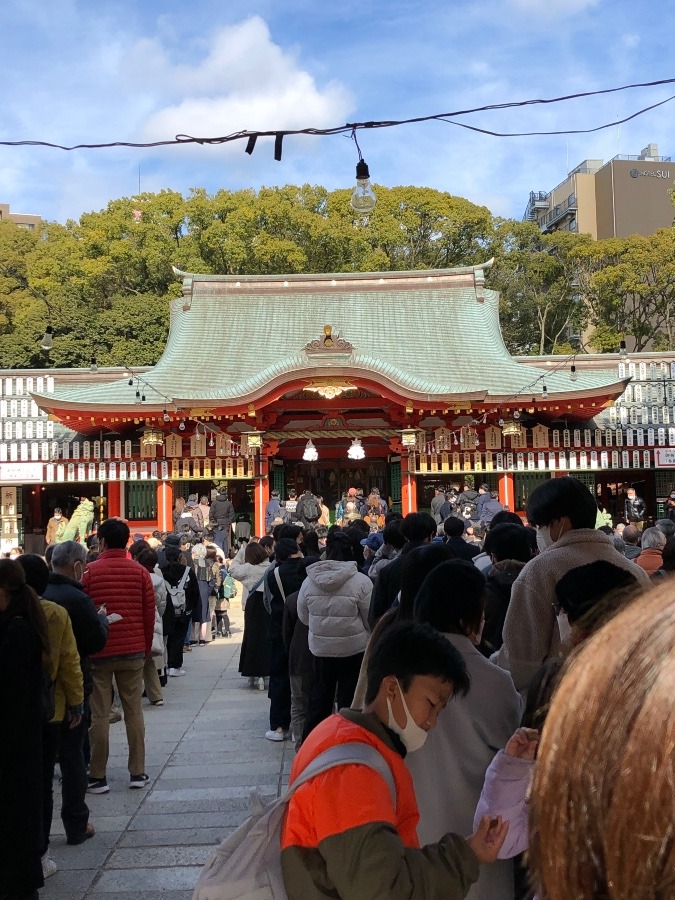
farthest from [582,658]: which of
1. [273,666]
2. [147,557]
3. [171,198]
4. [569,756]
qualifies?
[171,198]

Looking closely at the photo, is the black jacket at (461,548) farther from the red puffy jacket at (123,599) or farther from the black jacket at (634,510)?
the black jacket at (634,510)

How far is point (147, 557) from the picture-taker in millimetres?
8305

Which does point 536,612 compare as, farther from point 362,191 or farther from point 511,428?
point 511,428

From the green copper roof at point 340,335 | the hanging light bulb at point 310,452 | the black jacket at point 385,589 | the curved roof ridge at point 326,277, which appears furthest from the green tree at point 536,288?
the black jacket at point 385,589

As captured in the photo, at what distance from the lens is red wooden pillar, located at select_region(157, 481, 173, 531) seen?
21203 mm

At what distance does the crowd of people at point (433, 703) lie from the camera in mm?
993

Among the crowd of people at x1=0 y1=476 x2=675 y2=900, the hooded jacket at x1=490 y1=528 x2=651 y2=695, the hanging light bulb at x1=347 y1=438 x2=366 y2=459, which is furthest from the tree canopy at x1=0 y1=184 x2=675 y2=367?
the hooded jacket at x1=490 y1=528 x2=651 y2=695

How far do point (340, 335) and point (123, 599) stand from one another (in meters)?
18.4

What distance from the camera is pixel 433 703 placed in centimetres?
231

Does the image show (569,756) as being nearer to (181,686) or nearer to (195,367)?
(181,686)

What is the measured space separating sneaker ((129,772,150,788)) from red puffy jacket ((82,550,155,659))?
A: 0.79 metres

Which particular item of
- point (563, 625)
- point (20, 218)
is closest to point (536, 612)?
point (563, 625)

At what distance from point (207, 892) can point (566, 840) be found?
1.09m

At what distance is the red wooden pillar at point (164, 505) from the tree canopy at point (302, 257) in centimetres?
1258
